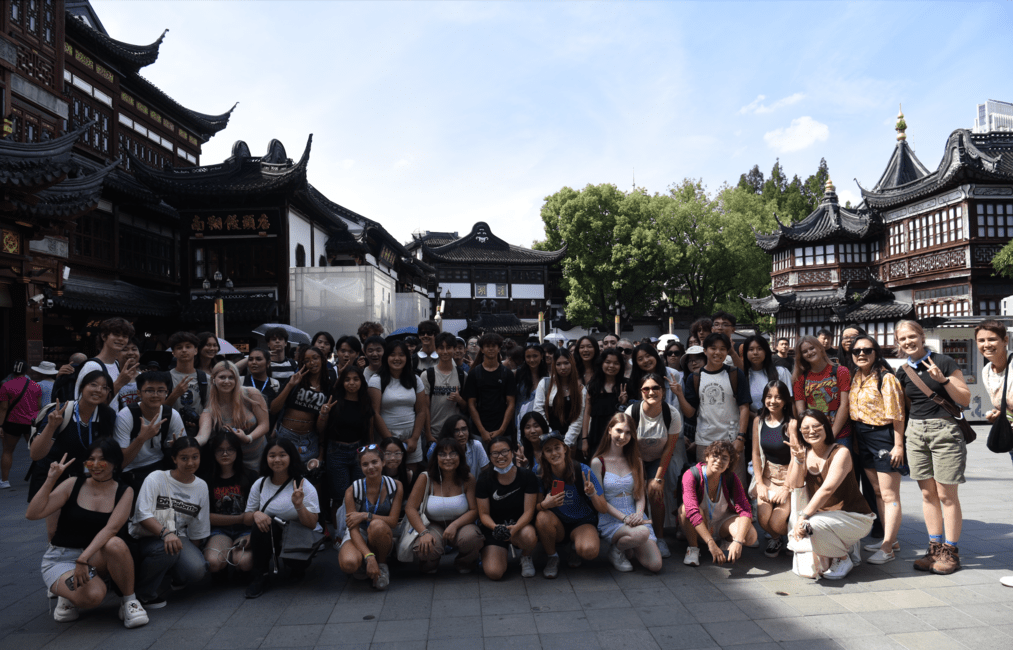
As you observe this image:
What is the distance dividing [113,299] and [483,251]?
29317mm

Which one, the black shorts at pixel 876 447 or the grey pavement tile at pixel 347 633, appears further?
the black shorts at pixel 876 447

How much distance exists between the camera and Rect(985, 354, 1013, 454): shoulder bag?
4566 millimetres

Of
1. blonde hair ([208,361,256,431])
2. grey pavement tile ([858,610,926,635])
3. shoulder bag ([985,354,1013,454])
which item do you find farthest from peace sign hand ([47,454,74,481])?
shoulder bag ([985,354,1013,454])

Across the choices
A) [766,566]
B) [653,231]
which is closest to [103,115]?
[766,566]

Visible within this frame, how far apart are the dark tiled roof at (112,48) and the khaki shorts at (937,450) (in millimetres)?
23213

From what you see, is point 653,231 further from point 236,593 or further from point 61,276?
point 236,593

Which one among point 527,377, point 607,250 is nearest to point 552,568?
point 527,377

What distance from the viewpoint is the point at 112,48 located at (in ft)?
64.5

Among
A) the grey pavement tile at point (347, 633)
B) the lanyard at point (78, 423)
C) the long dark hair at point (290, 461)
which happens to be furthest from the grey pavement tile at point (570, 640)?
the lanyard at point (78, 423)

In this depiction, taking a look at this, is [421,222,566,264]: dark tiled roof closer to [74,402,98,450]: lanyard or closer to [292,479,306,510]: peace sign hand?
[292,479,306,510]: peace sign hand

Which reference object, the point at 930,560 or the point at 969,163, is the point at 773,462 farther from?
the point at 969,163

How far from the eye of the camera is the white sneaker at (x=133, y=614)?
4.09m

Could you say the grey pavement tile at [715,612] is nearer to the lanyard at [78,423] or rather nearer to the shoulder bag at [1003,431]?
the shoulder bag at [1003,431]

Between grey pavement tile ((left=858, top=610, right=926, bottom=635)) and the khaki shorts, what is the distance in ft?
4.32
